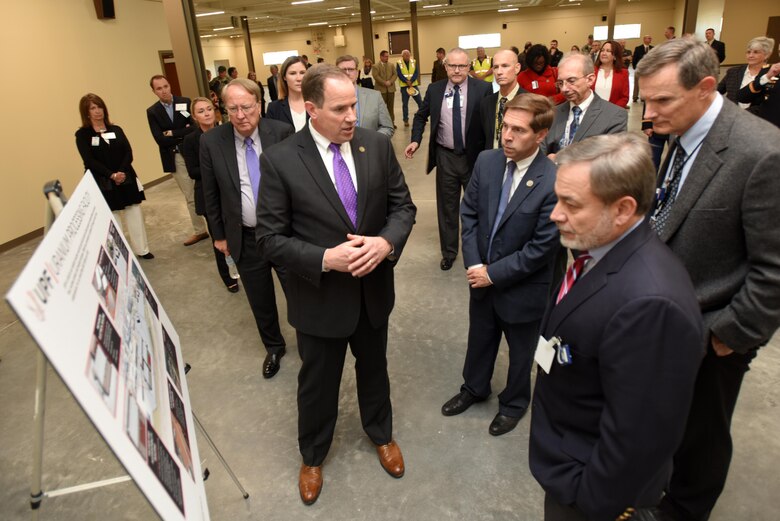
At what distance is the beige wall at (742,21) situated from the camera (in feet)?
60.4

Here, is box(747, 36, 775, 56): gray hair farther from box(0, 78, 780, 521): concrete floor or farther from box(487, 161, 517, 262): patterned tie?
box(487, 161, 517, 262): patterned tie

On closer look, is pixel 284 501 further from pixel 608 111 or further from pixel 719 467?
pixel 608 111

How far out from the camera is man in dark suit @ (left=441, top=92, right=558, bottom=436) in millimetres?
2023

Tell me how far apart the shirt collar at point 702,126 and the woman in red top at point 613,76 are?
3.71 metres

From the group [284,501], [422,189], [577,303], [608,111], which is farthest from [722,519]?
[422,189]

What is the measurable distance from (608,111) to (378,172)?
1745 millimetres

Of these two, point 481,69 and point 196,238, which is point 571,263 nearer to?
point 196,238

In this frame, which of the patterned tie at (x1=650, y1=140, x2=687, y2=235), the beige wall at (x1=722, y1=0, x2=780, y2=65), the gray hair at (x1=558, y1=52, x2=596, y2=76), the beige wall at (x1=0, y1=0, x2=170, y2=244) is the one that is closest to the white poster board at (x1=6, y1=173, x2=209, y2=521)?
the patterned tie at (x1=650, y1=140, x2=687, y2=235)

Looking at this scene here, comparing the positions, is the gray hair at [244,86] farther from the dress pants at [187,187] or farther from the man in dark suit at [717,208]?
the dress pants at [187,187]

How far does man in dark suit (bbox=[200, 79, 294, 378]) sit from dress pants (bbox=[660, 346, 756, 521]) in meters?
2.12

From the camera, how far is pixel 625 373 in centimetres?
101

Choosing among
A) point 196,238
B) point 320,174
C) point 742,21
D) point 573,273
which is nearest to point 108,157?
point 196,238

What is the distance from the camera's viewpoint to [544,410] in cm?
131

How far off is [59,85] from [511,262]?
6664mm
